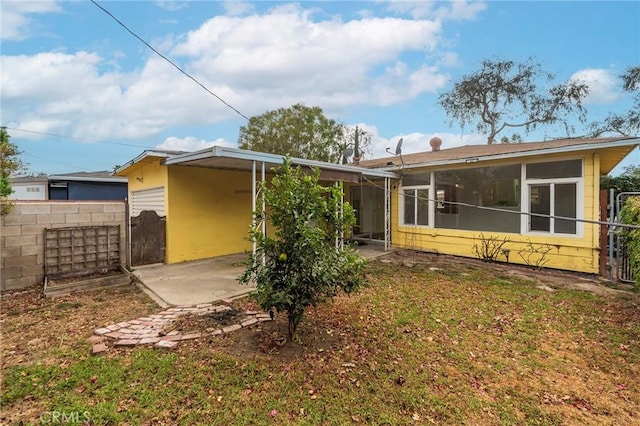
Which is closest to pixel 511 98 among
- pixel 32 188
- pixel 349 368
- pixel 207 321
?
pixel 349 368

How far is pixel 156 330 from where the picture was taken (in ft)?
12.0

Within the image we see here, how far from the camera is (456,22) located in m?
9.56

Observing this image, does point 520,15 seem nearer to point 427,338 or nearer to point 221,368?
point 427,338

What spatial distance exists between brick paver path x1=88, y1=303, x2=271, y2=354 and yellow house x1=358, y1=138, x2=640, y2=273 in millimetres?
4455

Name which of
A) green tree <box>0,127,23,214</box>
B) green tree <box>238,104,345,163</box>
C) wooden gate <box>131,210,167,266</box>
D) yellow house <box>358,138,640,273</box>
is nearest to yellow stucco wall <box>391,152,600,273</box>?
yellow house <box>358,138,640,273</box>

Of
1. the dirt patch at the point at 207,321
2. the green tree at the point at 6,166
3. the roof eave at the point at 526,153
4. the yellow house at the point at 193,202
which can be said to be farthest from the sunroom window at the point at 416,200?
the green tree at the point at 6,166

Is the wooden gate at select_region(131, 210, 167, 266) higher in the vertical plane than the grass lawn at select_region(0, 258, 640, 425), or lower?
higher

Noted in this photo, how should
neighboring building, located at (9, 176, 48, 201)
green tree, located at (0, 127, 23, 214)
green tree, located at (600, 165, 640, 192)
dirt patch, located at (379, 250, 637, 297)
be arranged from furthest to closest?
1. neighboring building, located at (9, 176, 48, 201)
2. green tree, located at (600, 165, 640, 192)
3. dirt patch, located at (379, 250, 637, 297)
4. green tree, located at (0, 127, 23, 214)

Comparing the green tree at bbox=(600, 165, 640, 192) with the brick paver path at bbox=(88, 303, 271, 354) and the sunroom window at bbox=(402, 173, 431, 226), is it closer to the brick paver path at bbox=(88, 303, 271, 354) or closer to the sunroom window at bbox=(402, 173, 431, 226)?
the sunroom window at bbox=(402, 173, 431, 226)

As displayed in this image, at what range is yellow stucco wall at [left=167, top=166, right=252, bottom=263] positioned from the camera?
7.60 metres

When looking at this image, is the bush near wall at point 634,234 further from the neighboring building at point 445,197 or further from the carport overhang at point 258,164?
the carport overhang at point 258,164

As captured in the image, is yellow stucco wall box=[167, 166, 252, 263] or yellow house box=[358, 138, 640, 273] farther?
yellow stucco wall box=[167, 166, 252, 263]

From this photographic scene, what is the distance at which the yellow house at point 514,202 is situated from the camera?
21.9 ft

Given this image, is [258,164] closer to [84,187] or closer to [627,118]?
[84,187]
